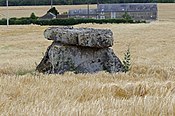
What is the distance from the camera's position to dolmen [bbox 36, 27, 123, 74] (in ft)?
41.1

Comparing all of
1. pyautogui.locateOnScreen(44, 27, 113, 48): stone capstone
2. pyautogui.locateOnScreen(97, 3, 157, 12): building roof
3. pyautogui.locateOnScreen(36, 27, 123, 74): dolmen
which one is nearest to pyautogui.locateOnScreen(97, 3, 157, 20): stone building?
pyautogui.locateOnScreen(97, 3, 157, 12): building roof

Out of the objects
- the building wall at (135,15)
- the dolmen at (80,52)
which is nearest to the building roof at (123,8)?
the building wall at (135,15)

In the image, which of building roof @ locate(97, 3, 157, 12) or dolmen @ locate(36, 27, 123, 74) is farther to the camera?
building roof @ locate(97, 3, 157, 12)

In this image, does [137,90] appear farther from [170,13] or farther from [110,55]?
[170,13]

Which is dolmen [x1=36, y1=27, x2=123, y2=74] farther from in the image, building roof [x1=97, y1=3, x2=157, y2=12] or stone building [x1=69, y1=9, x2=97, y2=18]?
building roof [x1=97, y1=3, x2=157, y2=12]

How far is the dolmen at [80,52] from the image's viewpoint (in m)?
12.5

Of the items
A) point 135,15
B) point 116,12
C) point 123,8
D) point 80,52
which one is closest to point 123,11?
point 123,8

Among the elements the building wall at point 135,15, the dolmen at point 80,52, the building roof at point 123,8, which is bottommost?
the building wall at point 135,15

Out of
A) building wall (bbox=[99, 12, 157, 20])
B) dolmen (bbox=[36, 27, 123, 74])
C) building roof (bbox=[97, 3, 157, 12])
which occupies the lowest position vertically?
building wall (bbox=[99, 12, 157, 20])

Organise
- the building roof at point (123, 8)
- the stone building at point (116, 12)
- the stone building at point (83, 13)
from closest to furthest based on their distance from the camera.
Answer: the stone building at point (83, 13), the stone building at point (116, 12), the building roof at point (123, 8)

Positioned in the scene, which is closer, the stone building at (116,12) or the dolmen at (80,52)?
the dolmen at (80,52)

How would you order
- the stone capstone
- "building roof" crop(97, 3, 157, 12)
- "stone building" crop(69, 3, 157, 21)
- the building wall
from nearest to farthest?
the stone capstone
"stone building" crop(69, 3, 157, 21)
the building wall
"building roof" crop(97, 3, 157, 12)

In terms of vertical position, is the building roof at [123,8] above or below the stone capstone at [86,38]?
below

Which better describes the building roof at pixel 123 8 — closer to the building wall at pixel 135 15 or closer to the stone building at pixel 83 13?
the building wall at pixel 135 15
